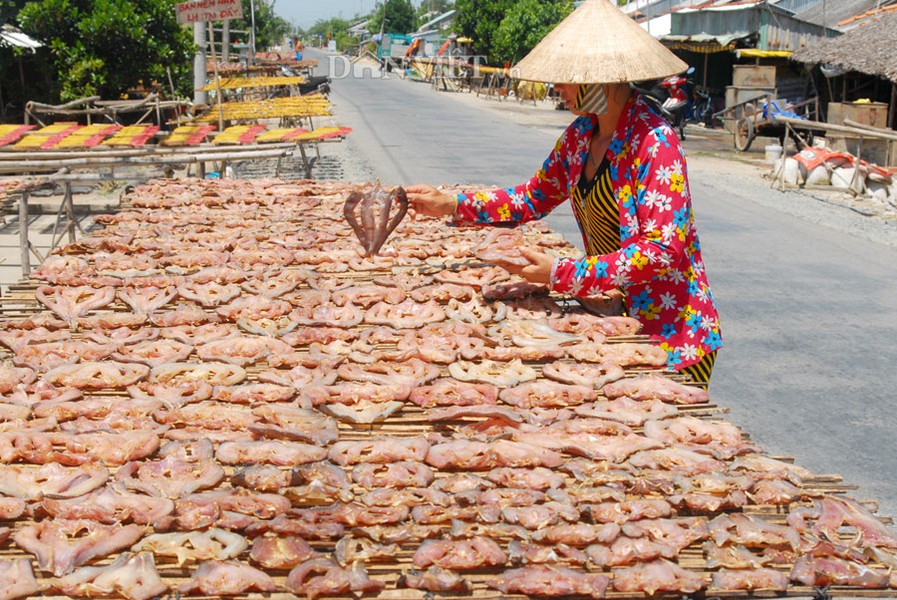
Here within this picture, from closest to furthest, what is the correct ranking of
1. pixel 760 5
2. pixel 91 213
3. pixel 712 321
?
pixel 712 321 → pixel 91 213 → pixel 760 5

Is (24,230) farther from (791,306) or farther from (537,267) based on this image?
(791,306)

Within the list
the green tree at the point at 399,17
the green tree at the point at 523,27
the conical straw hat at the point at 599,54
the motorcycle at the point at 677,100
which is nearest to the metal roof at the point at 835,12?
the motorcycle at the point at 677,100

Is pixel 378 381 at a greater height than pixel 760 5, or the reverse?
pixel 760 5

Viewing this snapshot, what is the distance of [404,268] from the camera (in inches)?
152

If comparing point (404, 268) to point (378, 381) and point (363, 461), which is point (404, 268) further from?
point (363, 461)

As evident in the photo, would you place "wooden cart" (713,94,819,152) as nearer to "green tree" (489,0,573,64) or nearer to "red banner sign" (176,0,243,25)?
"red banner sign" (176,0,243,25)

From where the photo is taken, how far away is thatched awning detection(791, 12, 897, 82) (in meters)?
15.7

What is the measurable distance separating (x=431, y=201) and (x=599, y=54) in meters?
1.10

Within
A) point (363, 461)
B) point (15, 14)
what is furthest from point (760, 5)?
point (363, 461)

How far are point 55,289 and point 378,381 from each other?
156 centimetres

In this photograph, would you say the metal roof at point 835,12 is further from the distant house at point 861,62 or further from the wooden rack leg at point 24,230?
the wooden rack leg at point 24,230

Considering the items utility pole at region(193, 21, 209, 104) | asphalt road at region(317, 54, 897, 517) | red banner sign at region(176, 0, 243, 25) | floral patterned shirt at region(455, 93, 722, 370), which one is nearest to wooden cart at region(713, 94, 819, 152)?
asphalt road at region(317, 54, 897, 517)

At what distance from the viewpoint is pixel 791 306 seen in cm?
789

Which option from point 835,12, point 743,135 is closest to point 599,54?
point 743,135
